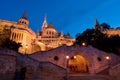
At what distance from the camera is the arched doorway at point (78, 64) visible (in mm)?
28419

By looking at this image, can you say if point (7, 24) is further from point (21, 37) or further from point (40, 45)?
point (40, 45)

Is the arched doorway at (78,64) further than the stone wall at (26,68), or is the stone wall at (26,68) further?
the arched doorway at (78,64)

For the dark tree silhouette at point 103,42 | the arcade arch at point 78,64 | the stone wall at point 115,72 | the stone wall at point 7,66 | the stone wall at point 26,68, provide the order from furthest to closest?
the dark tree silhouette at point 103,42, the arcade arch at point 78,64, the stone wall at point 115,72, the stone wall at point 26,68, the stone wall at point 7,66

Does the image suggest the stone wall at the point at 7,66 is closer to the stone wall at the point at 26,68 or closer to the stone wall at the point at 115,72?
the stone wall at the point at 26,68

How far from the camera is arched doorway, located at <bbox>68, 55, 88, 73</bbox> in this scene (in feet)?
93.2

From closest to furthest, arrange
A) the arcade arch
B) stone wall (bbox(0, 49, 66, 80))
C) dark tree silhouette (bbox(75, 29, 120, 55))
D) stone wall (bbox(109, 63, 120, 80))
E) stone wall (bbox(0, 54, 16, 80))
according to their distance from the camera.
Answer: stone wall (bbox(0, 54, 16, 80))
stone wall (bbox(0, 49, 66, 80))
stone wall (bbox(109, 63, 120, 80))
the arcade arch
dark tree silhouette (bbox(75, 29, 120, 55))

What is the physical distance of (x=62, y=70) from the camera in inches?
767

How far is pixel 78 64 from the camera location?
30.5m

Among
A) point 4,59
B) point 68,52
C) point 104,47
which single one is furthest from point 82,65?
point 4,59

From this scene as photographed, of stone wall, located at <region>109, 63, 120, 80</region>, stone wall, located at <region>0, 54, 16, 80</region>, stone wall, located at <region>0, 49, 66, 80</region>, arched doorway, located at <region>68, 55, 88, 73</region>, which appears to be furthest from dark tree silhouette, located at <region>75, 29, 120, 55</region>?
stone wall, located at <region>0, 54, 16, 80</region>

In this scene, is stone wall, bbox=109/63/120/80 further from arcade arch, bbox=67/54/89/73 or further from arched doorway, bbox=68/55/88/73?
Result: arched doorway, bbox=68/55/88/73

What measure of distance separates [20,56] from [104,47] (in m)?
23.2

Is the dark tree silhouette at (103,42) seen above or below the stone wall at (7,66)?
above

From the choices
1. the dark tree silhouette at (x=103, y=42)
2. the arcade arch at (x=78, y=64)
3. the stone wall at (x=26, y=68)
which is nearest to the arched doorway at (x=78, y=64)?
the arcade arch at (x=78, y=64)
